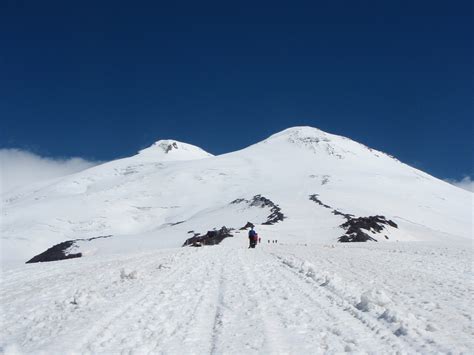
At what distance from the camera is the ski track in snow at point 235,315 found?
6727mm

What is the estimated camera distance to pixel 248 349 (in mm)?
6535

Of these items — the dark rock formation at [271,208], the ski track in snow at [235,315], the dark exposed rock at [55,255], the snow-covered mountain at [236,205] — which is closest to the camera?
the ski track in snow at [235,315]

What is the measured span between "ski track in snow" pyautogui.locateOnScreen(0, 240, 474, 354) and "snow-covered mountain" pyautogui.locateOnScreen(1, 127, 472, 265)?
124ft

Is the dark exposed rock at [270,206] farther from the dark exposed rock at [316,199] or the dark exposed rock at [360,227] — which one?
the dark exposed rock at [360,227]

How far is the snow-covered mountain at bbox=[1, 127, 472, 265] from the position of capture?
61.0 metres

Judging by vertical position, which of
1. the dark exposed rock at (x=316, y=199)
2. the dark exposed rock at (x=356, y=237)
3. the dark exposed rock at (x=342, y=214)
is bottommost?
the dark exposed rock at (x=356, y=237)

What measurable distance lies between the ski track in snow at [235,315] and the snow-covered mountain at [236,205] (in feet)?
124

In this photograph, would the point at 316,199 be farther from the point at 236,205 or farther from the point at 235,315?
the point at 235,315

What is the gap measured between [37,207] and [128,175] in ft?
167

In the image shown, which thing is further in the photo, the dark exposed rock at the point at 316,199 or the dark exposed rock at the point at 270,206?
the dark exposed rock at the point at 316,199

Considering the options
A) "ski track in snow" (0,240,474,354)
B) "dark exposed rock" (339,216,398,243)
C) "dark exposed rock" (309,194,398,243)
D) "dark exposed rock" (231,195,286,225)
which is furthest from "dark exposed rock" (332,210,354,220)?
"ski track in snow" (0,240,474,354)

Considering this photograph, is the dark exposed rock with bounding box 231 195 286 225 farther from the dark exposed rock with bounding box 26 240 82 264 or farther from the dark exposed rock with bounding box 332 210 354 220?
the dark exposed rock with bounding box 26 240 82 264

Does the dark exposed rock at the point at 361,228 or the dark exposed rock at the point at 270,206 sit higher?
the dark exposed rock at the point at 270,206

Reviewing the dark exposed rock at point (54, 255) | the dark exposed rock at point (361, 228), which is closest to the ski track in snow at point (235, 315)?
the dark exposed rock at point (361, 228)
